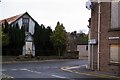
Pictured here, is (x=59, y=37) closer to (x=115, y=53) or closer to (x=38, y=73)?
(x=115, y=53)

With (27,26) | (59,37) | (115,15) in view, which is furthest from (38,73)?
(27,26)

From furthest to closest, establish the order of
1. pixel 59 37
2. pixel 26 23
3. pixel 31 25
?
pixel 31 25 < pixel 26 23 < pixel 59 37

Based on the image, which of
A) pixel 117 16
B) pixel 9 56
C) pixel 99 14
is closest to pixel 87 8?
pixel 99 14

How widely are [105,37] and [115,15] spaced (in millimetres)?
2033

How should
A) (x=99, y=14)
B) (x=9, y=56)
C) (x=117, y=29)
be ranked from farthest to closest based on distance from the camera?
1. (x=9, y=56)
2. (x=99, y=14)
3. (x=117, y=29)

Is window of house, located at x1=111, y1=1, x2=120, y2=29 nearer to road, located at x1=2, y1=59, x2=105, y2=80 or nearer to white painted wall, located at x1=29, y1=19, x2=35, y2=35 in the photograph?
road, located at x1=2, y1=59, x2=105, y2=80

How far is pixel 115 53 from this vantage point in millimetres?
25594

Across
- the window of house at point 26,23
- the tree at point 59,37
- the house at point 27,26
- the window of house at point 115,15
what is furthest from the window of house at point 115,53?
the window of house at point 26,23

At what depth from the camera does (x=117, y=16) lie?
25.5 m

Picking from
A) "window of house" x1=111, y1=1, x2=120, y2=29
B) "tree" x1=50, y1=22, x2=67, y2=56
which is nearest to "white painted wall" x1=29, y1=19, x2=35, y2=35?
"tree" x1=50, y1=22, x2=67, y2=56

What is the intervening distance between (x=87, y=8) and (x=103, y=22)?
2106 mm

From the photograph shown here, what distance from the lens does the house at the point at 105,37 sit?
1003 inches

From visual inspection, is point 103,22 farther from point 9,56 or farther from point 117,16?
point 9,56

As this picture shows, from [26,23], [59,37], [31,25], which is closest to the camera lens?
[59,37]
